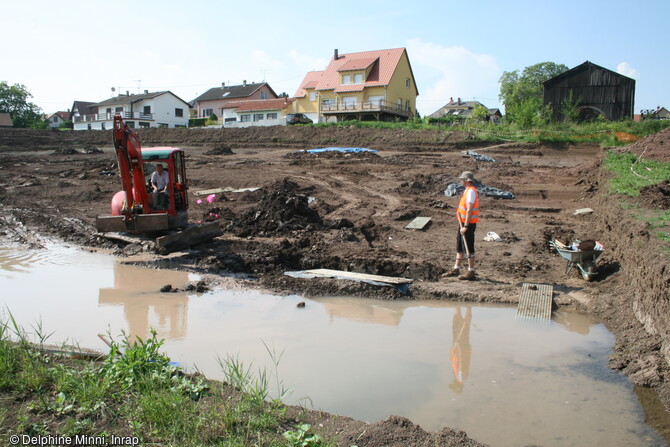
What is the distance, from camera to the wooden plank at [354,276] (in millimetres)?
8727

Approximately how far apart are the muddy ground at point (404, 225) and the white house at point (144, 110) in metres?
42.1

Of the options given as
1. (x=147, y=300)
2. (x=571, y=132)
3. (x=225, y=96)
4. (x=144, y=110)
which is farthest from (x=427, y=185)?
(x=144, y=110)

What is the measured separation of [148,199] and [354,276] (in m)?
4.91

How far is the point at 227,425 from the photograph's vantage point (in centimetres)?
380

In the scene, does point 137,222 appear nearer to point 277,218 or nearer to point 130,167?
point 130,167

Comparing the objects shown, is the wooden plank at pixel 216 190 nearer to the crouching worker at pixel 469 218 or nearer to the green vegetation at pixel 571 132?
the crouching worker at pixel 469 218

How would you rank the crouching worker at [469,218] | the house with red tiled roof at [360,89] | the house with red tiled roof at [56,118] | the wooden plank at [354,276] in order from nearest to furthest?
1. the wooden plank at [354,276]
2. the crouching worker at [469,218]
3. the house with red tiled roof at [360,89]
4. the house with red tiled roof at [56,118]

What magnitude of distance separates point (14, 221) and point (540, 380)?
15381 mm

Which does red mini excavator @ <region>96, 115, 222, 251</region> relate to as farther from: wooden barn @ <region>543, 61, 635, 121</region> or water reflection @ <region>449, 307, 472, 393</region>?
wooden barn @ <region>543, 61, 635, 121</region>

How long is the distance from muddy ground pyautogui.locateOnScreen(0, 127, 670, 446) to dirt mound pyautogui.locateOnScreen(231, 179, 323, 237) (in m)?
0.04

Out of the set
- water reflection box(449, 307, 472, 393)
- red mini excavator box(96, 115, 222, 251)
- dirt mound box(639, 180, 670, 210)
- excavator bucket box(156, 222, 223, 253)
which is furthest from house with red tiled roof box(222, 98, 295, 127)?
water reflection box(449, 307, 472, 393)

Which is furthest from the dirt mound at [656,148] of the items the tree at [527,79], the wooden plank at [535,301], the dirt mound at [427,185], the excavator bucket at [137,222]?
the tree at [527,79]

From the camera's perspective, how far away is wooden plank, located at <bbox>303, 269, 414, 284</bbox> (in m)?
8.73

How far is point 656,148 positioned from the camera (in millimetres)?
19016
